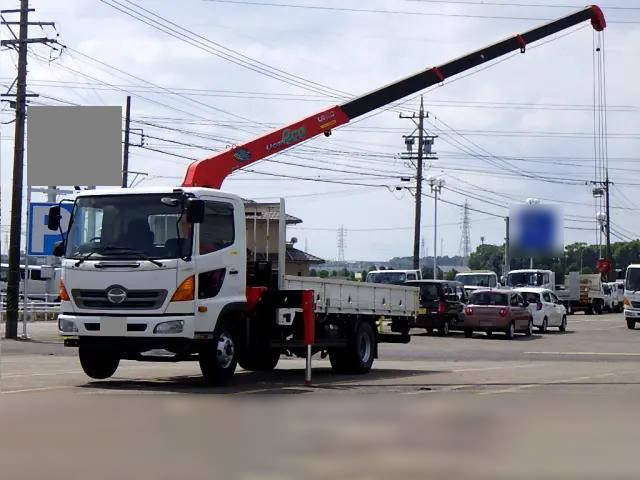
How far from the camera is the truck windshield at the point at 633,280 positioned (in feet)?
139

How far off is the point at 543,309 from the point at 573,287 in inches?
852

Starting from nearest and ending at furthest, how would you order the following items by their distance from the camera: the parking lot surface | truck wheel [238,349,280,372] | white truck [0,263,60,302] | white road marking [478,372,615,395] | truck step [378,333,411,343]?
the parking lot surface → white road marking [478,372,615,395] → truck wheel [238,349,280,372] → truck step [378,333,411,343] → white truck [0,263,60,302]

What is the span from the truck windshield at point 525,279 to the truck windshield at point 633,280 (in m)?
11.3

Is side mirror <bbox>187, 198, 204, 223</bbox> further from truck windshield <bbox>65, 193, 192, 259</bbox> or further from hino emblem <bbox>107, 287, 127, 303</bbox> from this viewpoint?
hino emblem <bbox>107, 287, 127, 303</bbox>

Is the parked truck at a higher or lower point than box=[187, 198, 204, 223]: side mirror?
lower

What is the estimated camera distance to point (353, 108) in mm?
22359

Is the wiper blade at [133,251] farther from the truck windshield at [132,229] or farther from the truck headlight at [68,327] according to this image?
the truck headlight at [68,327]

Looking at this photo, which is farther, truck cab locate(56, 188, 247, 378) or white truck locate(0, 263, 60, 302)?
white truck locate(0, 263, 60, 302)

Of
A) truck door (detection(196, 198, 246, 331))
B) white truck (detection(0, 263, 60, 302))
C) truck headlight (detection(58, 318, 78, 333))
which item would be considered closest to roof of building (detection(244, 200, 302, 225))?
truck door (detection(196, 198, 246, 331))

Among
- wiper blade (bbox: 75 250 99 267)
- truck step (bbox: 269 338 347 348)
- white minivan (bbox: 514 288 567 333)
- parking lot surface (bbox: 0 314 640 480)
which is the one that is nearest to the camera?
parking lot surface (bbox: 0 314 640 480)

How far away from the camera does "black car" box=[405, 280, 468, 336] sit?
34.7 meters

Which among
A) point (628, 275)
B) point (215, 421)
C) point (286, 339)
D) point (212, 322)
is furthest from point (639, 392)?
point (628, 275)

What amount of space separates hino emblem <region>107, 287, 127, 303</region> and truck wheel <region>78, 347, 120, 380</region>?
1.46 metres

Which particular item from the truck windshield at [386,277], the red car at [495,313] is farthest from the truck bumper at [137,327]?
the truck windshield at [386,277]
